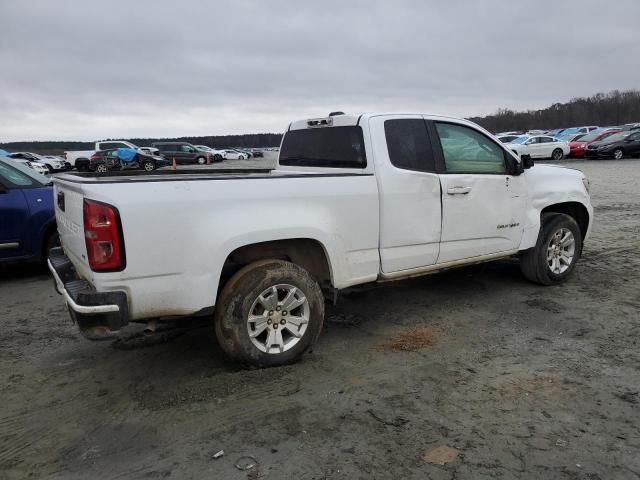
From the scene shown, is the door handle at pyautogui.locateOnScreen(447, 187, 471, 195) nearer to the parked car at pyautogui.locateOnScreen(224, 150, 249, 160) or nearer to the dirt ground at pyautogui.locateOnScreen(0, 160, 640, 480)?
the dirt ground at pyautogui.locateOnScreen(0, 160, 640, 480)

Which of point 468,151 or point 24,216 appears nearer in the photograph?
point 468,151

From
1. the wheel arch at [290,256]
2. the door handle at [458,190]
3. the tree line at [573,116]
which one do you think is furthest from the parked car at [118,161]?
the tree line at [573,116]

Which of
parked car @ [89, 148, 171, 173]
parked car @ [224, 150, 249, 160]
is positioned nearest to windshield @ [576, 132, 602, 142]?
parked car @ [89, 148, 171, 173]

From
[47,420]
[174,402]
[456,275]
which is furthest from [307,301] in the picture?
[456,275]

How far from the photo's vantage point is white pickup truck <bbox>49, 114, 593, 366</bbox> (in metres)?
3.24

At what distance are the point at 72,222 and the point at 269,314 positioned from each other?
5.03ft

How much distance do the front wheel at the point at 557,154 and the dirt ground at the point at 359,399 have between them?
28055mm

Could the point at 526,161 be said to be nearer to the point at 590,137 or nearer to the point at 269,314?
the point at 269,314

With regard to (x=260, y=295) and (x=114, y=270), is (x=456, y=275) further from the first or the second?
(x=114, y=270)

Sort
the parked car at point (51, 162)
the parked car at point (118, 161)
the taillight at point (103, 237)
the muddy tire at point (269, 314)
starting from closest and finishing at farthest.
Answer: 1. the taillight at point (103, 237)
2. the muddy tire at point (269, 314)
3. the parked car at point (118, 161)
4. the parked car at point (51, 162)

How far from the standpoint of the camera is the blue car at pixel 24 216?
633 cm

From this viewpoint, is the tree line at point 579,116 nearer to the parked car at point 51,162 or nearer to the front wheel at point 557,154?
the front wheel at point 557,154

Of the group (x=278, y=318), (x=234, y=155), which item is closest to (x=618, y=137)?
(x=278, y=318)

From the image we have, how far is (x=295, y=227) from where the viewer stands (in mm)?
3740
